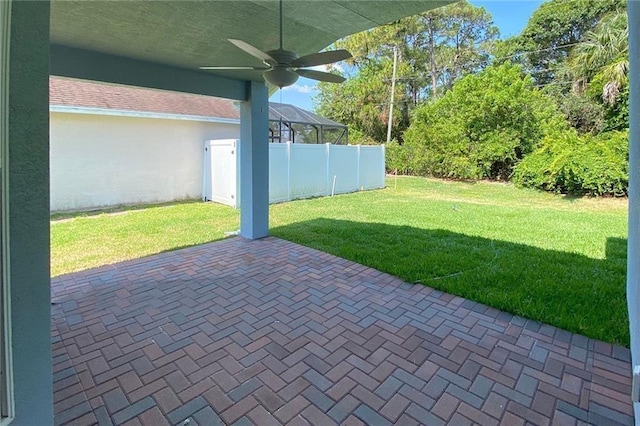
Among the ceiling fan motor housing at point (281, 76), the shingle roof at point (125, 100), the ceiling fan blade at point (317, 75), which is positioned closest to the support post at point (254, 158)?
the ceiling fan blade at point (317, 75)

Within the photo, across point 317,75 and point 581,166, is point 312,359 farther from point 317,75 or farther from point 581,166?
point 581,166

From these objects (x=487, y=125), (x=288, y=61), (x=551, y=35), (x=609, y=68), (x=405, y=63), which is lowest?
(x=288, y=61)

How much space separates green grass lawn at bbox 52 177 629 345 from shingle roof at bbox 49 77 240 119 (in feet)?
9.01

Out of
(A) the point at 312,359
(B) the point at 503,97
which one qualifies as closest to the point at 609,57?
(B) the point at 503,97

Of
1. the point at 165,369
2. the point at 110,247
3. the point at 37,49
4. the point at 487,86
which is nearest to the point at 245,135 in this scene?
the point at 110,247

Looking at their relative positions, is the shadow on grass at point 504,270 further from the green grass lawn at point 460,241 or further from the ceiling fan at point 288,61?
the ceiling fan at point 288,61

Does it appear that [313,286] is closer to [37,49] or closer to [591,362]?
[591,362]

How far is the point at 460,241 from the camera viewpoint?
588 cm

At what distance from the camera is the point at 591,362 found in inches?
104

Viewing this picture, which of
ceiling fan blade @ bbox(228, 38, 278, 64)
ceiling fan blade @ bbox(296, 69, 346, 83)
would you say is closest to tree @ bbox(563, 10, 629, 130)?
ceiling fan blade @ bbox(296, 69, 346, 83)

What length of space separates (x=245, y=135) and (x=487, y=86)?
1156cm

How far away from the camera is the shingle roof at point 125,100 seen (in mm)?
8498

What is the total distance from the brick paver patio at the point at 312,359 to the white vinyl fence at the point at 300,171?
231 inches

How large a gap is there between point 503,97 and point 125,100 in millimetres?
12655
